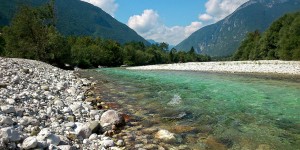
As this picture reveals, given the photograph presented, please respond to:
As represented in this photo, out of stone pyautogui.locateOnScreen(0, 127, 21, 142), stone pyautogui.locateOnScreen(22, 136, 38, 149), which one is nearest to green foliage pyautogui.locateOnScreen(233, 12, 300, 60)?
stone pyautogui.locateOnScreen(22, 136, 38, 149)

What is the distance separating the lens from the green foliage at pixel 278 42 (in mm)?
68062

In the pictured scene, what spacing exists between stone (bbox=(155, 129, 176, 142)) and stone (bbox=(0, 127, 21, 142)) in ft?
15.2

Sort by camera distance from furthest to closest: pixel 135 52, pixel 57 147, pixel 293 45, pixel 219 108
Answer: pixel 135 52 < pixel 293 45 < pixel 219 108 < pixel 57 147

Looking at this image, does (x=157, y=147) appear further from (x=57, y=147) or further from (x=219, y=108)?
(x=219, y=108)

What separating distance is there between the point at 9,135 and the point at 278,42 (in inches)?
3271

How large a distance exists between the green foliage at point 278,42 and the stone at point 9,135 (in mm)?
65311

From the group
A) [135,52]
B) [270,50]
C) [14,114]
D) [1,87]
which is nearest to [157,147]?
[14,114]

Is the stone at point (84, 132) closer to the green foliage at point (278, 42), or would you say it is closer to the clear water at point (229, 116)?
the clear water at point (229, 116)

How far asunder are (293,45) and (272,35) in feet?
73.5

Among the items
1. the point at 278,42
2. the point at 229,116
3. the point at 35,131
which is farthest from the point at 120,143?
the point at 278,42

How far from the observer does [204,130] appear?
10859 millimetres

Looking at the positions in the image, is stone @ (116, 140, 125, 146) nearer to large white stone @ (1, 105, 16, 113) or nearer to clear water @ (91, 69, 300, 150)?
clear water @ (91, 69, 300, 150)

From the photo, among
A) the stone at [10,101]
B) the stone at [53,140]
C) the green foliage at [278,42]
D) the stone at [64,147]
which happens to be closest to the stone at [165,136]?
the stone at [64,147]

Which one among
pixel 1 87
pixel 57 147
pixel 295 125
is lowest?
pixel 295 125
